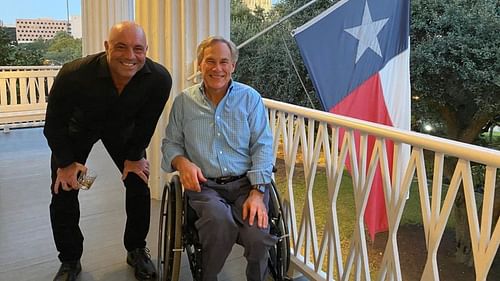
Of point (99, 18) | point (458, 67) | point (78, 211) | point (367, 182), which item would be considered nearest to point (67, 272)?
point (78, 211)

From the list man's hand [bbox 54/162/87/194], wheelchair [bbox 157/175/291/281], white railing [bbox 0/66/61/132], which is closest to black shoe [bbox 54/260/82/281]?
man's hand [bbox 54/162/87/194]

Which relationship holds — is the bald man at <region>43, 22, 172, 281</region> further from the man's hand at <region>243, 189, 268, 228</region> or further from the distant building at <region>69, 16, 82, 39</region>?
the distant building at <region>69, 16, 82, 39</region>

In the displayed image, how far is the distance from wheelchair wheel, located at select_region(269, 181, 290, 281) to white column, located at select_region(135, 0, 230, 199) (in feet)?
4.95

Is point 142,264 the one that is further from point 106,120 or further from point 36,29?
point 36,29

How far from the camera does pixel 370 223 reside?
2.79 m

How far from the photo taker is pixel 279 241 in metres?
1.82

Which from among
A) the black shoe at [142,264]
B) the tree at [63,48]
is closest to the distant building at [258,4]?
the black shoe at [142,264]

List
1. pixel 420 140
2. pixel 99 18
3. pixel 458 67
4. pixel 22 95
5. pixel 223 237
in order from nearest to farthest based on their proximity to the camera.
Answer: pixel 420 140 < pixel 223 237 < pixel 458 67 < pixel 22 95 < pixel 99 18

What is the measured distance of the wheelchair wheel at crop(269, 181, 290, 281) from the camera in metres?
1.84

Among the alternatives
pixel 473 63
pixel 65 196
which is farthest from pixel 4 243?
pixel 473 63

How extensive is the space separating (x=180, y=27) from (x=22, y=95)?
12.6 ft

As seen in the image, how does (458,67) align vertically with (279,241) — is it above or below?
above

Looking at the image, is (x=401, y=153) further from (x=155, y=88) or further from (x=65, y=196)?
(x=65, y=196)

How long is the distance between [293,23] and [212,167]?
2.61 m
